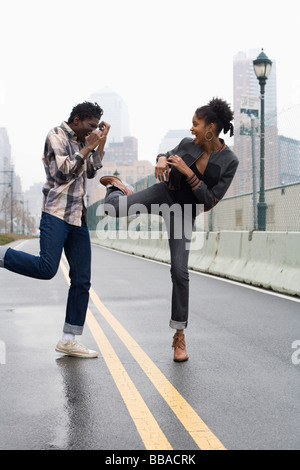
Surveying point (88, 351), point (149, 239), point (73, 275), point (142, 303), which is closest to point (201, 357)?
point (88, 351)

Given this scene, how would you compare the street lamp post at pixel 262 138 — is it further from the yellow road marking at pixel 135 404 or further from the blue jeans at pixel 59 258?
the blue jeans at pixel 59 258

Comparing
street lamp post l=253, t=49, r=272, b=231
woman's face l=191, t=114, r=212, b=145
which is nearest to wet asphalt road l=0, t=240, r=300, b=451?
woman's face l=191, t=114, r=212, b=145

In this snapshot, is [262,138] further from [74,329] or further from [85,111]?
[74,329]

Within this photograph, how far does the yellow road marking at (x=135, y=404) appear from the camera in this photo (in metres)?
3.09

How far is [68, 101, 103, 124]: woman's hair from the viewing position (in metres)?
4.78

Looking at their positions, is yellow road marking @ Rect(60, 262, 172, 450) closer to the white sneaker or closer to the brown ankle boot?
the white sneaker

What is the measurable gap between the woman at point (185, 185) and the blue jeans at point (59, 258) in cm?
40

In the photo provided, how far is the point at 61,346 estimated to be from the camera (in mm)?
5109

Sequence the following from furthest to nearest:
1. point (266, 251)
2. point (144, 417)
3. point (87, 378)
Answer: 1. point (266, 251)
2. point (87, 378)
3. point (144, 417)

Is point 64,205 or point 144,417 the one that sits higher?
point 64,205

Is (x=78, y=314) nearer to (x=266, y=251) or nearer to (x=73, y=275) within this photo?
(x=73, y=275)

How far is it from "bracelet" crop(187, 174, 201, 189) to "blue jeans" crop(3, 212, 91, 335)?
987 millimetres

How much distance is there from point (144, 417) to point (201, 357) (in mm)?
1650

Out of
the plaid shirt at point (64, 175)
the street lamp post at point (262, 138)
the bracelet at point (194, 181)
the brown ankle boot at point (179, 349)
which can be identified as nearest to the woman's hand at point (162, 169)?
the bracelet at point (194, 181)
